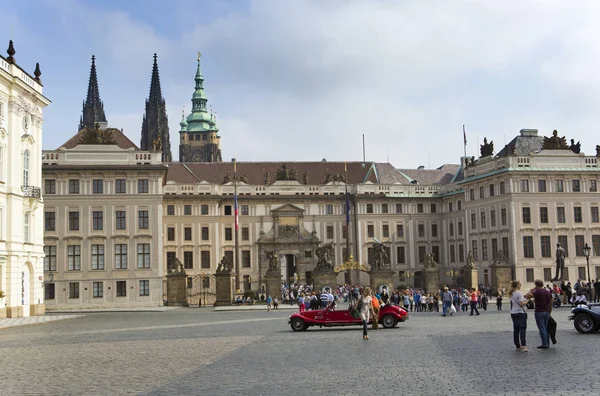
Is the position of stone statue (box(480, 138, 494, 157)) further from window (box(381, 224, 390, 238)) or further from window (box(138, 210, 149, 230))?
window (box(138, 210, 149, 230))

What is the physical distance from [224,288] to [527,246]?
29.0 meters

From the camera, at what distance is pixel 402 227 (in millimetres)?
88750

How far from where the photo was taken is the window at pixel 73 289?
215 feet

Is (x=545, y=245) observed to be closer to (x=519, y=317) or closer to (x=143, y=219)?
(x=143, y=219)

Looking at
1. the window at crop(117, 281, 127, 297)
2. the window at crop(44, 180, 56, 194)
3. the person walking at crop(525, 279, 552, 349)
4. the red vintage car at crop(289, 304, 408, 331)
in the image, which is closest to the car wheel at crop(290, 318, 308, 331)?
the red vintage car at crop(289, 304, 408, 331)

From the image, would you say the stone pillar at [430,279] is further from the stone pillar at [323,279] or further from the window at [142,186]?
the window at [142,186]

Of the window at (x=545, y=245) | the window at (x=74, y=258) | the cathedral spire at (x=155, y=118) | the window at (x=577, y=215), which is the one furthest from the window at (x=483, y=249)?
the cathedral spire at (x=155, y=118)

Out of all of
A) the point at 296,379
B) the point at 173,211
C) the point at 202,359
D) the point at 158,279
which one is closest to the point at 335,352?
the point at 202,359

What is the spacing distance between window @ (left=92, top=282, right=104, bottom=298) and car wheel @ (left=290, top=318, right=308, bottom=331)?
4056 cm

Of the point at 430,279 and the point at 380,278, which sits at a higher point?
the point at 380,278

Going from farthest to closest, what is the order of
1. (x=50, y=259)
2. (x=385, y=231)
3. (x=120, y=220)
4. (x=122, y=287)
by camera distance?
(x=385, y=231) < (x=120, y=220) < (x=122, y=287) < (x=50, y=259)

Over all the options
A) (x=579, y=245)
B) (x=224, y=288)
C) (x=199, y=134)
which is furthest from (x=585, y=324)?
(x=199, y=134)

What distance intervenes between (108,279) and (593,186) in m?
45.1

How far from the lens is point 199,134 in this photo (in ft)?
525
